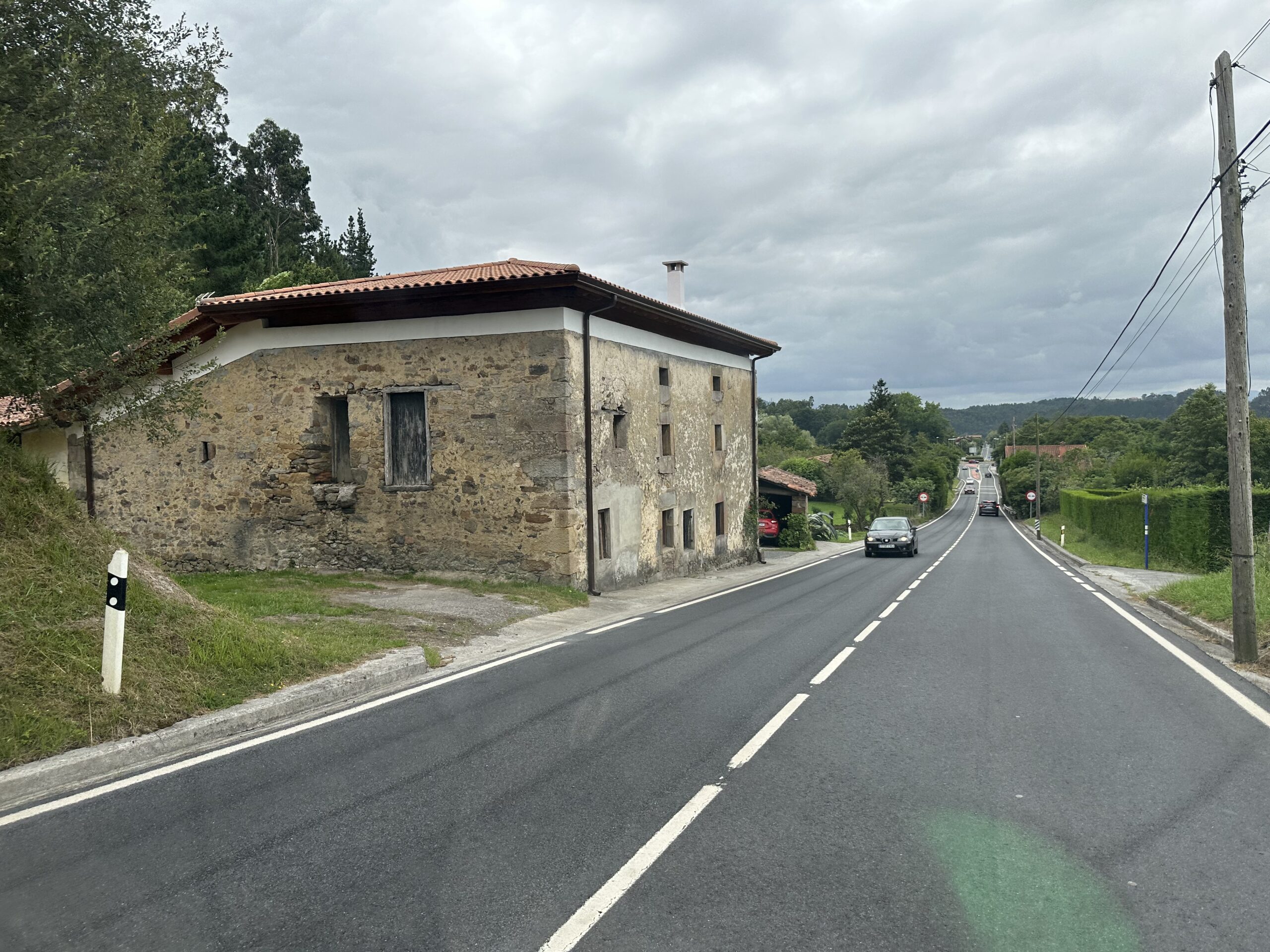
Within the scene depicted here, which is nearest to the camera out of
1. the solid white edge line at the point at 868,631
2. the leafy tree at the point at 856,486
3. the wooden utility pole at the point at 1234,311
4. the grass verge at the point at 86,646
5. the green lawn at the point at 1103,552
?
the grass verge at the point at 86,646

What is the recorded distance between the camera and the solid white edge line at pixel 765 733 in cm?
538

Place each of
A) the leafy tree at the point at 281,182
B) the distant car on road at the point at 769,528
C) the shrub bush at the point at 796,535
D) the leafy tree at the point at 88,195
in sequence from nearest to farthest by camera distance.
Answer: the leafy tree at the point at 88,195 → the shrub bush at the point at 796,535 → the distant car on road at the point at 769,528 → the leafy tree at the point at 281,182

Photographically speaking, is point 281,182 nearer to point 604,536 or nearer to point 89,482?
point 89,482

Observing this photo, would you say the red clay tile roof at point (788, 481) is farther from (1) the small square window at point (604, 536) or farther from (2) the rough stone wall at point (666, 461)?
(1) the small square window at point (604, 536)

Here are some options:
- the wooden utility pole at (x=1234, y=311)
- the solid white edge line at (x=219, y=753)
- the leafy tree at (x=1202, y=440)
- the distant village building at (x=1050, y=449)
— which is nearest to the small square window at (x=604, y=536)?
the solid white edge line at (x=219, y=753)

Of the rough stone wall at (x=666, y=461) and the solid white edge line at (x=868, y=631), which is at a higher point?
the rough stone wall at (x=666, y=461)

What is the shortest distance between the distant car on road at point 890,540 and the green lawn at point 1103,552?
623 centimetres

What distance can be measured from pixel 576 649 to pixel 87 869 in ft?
20.9

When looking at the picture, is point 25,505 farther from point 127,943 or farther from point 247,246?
point 247,246

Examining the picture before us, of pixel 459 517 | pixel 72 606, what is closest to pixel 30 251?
pixel 72 606

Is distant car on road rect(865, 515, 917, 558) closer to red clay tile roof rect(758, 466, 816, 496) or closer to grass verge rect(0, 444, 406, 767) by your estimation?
red clay tile roof rect(758, 466, 816, 496)

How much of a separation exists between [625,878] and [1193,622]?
454 inches

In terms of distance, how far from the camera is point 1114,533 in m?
34.8

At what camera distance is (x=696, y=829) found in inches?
167
